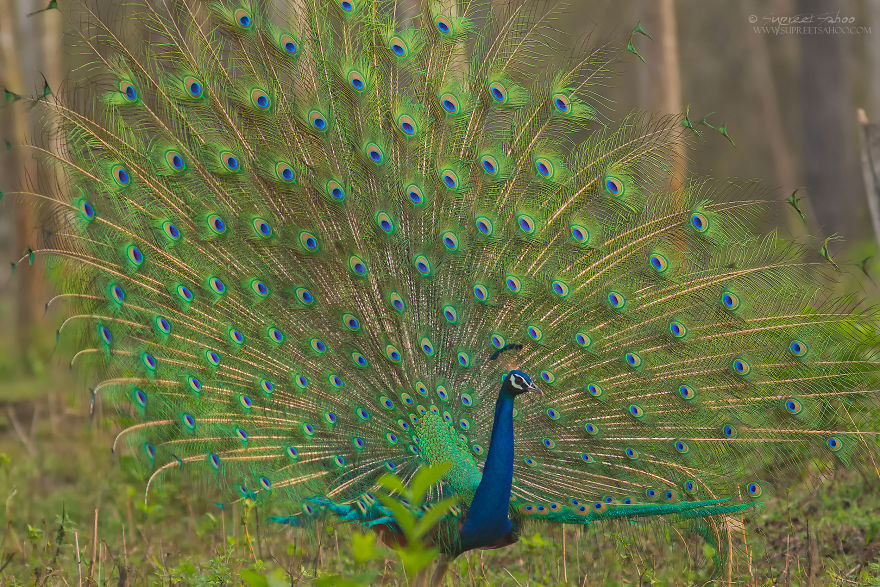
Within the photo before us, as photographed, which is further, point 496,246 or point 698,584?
point 698,584

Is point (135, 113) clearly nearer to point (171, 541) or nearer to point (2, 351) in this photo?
point (171, 541)

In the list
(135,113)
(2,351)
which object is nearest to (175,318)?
(135,113)

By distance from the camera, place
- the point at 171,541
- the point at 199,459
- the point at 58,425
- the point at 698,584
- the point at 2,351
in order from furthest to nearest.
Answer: the point at 2,351 < the point at 58,425 < the point at 171,541 < the point at 698,584 < the point at 199,459

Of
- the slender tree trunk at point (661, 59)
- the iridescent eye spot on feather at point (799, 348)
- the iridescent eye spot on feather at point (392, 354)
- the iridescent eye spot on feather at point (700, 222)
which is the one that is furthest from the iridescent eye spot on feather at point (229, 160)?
the slender tree trunk at point (661, 59)

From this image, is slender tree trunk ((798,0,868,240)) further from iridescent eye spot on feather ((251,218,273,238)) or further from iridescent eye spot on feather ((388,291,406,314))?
iridescent eye spot on feather ((251,218,273,238))

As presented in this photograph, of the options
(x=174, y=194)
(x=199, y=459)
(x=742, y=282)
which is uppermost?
(x=174, y=194)

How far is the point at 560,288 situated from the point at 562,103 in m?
0.86

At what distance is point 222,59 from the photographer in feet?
16.4

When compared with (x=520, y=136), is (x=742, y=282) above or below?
below

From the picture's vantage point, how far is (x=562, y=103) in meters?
4.64

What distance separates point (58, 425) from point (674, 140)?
7116mm

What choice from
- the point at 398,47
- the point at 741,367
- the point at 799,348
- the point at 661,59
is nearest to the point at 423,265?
the point at 398,47

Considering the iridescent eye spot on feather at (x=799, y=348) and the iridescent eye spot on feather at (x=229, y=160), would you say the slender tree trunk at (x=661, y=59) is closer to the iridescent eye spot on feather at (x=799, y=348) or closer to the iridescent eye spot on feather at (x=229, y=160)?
the iridescent eye spot on feather at (x=799, y=348)

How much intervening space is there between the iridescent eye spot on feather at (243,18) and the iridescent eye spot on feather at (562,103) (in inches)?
60.1
